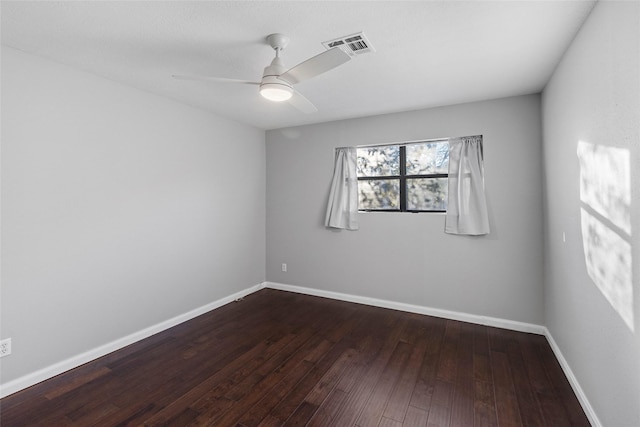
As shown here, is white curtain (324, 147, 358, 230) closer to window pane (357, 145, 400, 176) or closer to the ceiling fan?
window pane (357, 145, 400, 176)

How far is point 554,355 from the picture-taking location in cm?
265

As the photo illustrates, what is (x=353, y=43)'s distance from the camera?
6.56 feet

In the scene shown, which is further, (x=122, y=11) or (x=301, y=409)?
(x=301, y=409)

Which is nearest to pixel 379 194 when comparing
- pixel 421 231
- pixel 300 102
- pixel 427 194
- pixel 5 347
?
pixel 427 194

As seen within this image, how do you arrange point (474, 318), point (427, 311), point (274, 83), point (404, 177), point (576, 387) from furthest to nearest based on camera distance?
1. point (404, 177)
2. point (427, 311)
3. point (474, 318)
4. point (576, 387)
5. point (274, 83)

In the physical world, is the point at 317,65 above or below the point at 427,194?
above

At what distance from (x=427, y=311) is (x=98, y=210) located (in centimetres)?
365

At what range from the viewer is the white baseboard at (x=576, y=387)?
5.93 ft

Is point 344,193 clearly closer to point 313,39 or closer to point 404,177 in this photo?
point 404,177

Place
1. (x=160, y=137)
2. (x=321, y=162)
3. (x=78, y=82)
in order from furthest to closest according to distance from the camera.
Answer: (x=321, y=162)
(x=160, y=137)
(x=78, y=82)

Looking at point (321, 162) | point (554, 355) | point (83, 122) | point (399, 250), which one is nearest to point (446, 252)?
point (399, 250)

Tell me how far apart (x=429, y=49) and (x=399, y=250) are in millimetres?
2314

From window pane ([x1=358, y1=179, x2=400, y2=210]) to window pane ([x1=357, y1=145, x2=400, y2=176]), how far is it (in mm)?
119

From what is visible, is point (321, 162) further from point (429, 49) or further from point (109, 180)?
point (109, 180)
